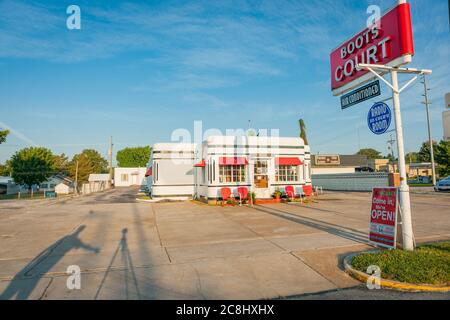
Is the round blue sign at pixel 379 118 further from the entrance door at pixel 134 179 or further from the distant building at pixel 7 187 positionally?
the entrance door at pixel 134 179

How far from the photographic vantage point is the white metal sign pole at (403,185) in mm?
6555

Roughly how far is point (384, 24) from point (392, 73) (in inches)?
54.0

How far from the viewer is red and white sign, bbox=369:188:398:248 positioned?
6.92 m

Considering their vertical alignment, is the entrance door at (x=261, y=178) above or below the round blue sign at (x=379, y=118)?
below

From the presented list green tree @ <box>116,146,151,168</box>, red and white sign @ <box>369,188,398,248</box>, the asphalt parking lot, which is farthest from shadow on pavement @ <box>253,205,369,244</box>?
green tree @ <box>116,146,151,168</box>

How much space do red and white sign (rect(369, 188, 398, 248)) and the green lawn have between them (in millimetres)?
652

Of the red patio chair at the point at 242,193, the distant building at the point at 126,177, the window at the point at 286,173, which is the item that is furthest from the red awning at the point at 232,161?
the distant building at the point at 126,177

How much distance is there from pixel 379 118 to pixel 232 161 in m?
12.1

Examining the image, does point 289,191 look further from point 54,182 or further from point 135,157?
point 135,157

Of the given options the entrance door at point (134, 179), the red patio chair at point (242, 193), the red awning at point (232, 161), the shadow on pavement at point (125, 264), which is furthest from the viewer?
the entrance door at point (134, 179)

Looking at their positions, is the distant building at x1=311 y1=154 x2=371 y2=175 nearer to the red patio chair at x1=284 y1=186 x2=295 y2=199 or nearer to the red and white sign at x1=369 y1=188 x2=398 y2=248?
the red patio chair at x1=284 y1=186 x2=295 y2=199

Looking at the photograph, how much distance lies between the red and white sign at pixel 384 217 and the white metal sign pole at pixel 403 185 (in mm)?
222

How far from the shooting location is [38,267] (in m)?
6.29

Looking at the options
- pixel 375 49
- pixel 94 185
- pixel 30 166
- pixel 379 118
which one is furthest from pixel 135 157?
pixel 379 118
